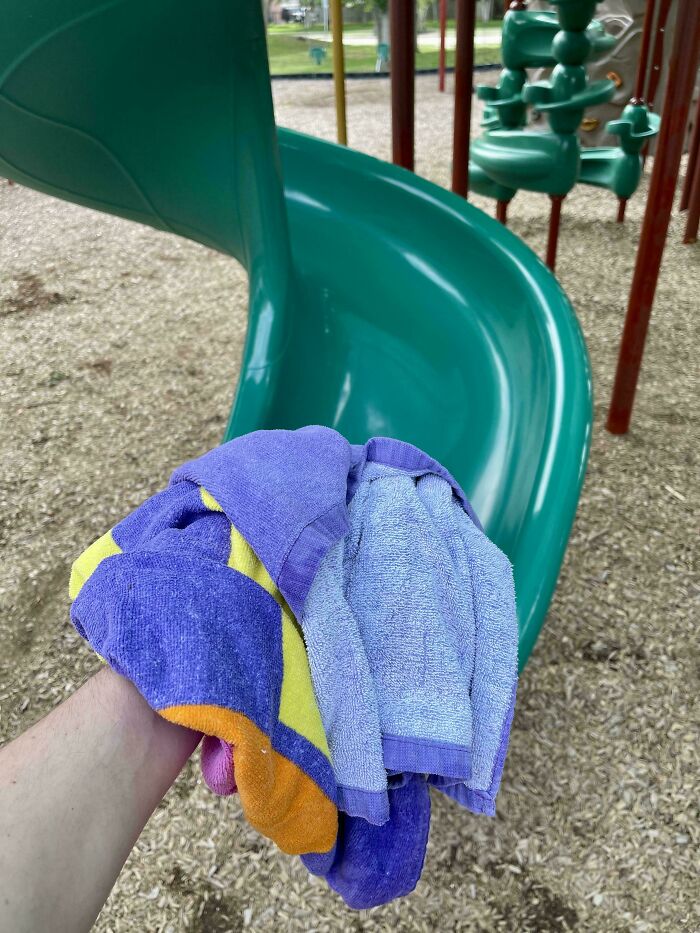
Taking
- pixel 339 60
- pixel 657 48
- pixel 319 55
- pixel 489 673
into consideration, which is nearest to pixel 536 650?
pixel 489 673

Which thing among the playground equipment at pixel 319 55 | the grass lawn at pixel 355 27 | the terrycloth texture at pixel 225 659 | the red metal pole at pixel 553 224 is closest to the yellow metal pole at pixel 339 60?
the red metal pole at pixel 553 224

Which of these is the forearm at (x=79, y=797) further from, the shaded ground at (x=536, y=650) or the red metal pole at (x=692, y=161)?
the red metal pole at (x=692, y=161)

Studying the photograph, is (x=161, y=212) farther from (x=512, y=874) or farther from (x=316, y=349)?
(x=512, y=874)

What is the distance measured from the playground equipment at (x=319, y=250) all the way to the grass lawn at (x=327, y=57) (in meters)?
5.91

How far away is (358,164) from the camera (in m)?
1.10

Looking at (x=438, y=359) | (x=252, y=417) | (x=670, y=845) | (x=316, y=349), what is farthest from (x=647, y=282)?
(x=670, y=845)

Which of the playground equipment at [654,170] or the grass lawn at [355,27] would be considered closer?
the playground equipment at [654,170]

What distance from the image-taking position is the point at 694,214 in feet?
6.81

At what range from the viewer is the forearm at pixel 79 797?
289 millimetres

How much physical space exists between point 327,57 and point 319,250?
7797mm

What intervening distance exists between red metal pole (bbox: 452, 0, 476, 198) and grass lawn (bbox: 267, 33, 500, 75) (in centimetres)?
551

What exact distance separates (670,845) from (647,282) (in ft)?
2.73

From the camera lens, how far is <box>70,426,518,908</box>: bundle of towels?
33 cm

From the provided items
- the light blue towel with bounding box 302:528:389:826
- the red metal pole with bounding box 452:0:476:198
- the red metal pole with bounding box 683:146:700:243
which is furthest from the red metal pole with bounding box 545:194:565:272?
the light blue towel with bounding box 302:528:389:826
